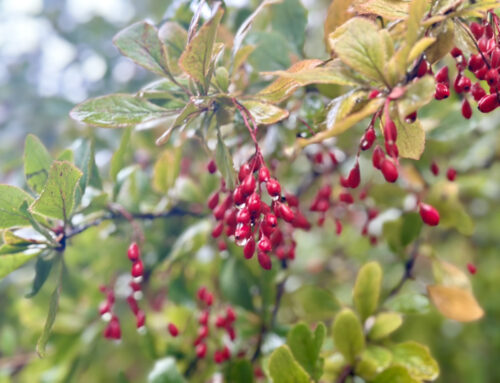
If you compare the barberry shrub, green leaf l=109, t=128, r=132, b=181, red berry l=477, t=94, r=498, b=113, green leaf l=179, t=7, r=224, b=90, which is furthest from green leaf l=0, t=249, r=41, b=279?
red berry l=477, t=94, r=498, b=113

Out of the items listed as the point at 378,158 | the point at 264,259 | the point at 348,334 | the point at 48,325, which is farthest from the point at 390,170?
the point at 48,325

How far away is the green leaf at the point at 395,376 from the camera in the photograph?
0.95 meters

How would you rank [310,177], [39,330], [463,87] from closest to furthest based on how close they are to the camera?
[463,87]
[39,330]
[310,177]

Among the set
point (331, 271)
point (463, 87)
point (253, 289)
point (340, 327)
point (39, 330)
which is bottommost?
point (331, 271)

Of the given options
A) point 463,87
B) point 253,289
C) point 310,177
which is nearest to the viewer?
point 463,87

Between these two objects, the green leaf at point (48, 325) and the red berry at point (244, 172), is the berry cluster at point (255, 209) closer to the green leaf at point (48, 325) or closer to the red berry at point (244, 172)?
the red berry at point (244, 172)

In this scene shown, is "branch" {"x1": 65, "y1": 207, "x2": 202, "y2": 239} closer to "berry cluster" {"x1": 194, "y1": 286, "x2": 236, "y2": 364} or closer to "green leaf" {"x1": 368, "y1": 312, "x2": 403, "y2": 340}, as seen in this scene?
"berry cluster" {"x1": 194, "y1": 286, "x2": 236, "y2": 364}

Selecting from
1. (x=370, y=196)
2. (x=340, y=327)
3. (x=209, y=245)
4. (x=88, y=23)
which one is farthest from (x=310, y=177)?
(x=88, y=23)

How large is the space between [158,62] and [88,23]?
1731 mm

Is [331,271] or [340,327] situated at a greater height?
[340,327]

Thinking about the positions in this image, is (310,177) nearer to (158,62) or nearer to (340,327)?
(340,327)

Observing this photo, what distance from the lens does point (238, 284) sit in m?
1.44

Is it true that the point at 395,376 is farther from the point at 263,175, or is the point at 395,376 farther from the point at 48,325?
the point at 48,325

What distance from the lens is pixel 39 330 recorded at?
5.49 feet
